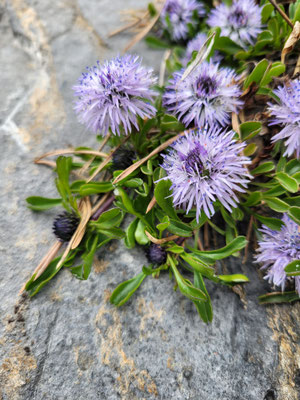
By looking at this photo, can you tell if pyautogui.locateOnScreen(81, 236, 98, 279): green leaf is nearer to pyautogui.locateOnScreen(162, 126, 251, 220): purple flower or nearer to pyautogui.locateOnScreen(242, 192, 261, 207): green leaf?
pyautogui.locateOnScreen(162, 126, 251, 220): purple flower

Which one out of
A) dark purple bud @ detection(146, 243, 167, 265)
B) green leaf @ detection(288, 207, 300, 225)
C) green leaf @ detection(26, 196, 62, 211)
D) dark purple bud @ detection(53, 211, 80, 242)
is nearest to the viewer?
green leaf @ detection(288, 207, 300, 225)

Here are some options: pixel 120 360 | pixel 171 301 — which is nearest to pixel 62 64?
pixel 171 301

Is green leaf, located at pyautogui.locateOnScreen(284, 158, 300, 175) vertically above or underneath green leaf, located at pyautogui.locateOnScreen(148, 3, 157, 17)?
underneath

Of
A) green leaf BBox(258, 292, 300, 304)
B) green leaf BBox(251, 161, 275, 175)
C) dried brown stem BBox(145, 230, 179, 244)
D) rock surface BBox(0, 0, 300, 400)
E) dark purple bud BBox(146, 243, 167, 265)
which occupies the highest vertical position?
green leaf BBox(251, 161, 275, 175)

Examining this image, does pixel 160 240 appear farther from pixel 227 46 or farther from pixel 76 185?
pixel 227 46

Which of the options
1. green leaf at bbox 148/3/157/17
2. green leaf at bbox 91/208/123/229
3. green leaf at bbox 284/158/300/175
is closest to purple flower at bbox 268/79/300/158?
green leaf at bbox 284/158/300/175

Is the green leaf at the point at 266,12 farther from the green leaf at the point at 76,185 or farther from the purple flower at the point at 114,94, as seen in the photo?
the green leaf at the point at 76,185
